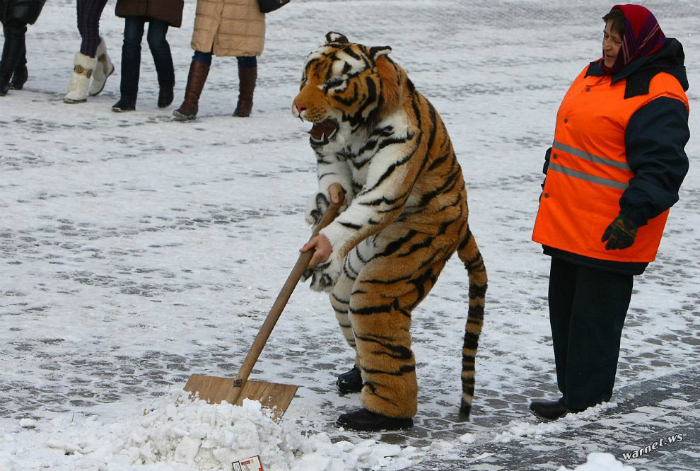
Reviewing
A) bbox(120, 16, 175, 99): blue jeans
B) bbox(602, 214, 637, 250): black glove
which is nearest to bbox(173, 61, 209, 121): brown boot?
bbox(120, 16, 175, 99): blue jeans

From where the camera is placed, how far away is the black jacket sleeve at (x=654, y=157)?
408 centimetres

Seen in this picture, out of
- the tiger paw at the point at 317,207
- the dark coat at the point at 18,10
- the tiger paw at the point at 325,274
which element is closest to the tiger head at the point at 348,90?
the tiger paw at the point at 317,207

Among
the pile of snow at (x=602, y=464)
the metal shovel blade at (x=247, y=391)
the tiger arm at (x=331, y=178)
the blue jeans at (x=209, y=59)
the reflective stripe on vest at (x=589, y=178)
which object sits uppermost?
the reflective stripe on vest at (x=589, y=178)

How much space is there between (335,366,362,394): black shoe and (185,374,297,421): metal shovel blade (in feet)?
2.19

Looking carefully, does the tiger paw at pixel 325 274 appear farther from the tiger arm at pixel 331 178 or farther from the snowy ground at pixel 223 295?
the snowy ground at pixel 223 295

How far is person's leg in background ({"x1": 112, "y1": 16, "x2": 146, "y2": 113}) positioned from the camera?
1005 cm

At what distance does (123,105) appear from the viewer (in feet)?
33.4

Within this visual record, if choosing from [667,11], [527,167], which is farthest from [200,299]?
[667,11]

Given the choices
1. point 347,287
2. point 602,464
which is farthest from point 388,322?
point 602,464

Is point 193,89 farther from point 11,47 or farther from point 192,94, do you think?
point 11,47

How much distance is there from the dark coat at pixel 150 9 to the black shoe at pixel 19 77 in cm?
141

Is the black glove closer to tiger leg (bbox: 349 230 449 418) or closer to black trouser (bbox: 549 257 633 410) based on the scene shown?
black trouser (bbox: 549 257 633 410)

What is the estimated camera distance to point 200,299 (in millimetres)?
5840

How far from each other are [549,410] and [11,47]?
7264 millimetres
